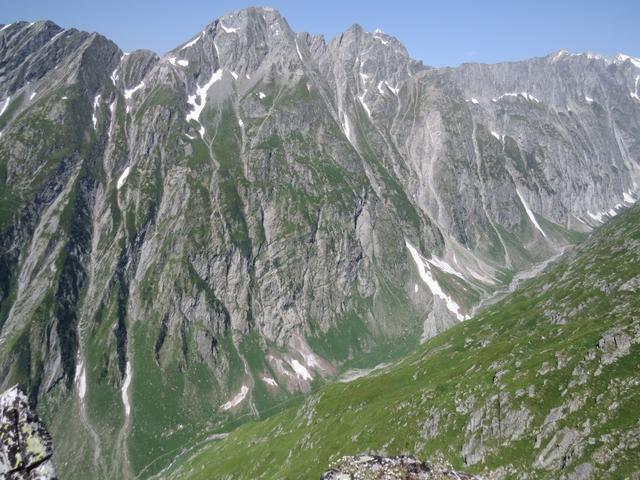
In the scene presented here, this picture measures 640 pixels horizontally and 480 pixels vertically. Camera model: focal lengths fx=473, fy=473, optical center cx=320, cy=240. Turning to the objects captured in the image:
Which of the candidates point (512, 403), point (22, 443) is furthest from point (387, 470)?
point (512, 403)

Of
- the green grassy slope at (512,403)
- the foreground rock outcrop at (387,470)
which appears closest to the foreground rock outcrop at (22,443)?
the foreground rock outcrop at (387,470)

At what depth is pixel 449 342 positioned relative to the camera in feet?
476

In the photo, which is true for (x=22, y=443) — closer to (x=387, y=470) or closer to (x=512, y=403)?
(x=387, y=470)

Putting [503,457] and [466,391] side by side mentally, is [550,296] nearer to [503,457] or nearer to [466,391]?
[466,391]

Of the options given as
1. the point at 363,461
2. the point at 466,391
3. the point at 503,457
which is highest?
the point at 363,461

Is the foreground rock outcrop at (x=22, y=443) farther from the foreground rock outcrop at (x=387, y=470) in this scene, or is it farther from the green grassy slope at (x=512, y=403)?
the green grassy slope at (x=512, y=403)

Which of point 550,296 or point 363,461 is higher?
point 363,461

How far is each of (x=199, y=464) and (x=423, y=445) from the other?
350 feet

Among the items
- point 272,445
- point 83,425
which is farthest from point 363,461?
point 83,425

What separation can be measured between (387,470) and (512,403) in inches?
2211

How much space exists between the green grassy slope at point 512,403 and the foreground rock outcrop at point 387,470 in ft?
3.37

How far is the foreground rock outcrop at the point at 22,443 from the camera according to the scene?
1727 centimetres

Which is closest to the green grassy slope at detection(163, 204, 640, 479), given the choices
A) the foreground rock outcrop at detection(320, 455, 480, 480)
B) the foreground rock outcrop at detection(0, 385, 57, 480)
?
the foreground rock outcrop at detection(320, 455, 480, 480)

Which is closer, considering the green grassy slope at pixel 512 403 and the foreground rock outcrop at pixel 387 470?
the foreground rock outcrop at pixel 387 470
